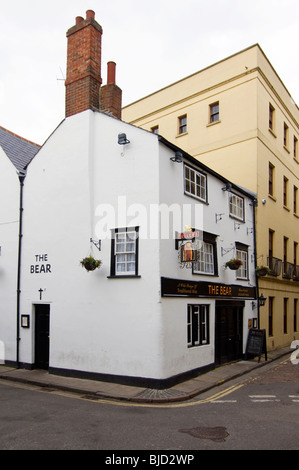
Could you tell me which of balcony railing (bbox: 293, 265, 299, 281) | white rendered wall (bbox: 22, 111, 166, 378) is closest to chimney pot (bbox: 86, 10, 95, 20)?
white rendered wall (bbox: 22, 111, 166, 378)

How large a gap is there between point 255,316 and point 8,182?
1176 centimetres

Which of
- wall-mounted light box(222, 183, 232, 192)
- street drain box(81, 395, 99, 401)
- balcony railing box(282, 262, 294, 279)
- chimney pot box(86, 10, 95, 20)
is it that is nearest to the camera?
street drain box(81, 395, 99, 401)

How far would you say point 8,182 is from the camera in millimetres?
14633

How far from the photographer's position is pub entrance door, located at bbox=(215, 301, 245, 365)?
14.2m

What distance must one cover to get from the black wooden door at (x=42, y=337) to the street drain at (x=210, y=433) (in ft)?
23.4

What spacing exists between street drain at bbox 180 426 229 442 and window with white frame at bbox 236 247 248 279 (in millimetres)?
9473

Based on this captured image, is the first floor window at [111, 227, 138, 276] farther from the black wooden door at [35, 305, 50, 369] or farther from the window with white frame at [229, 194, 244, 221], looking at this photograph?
the window with white frame at [229, 194, 244, 221]

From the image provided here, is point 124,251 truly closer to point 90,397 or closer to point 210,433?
point 90,397

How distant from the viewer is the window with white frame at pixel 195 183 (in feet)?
42.0

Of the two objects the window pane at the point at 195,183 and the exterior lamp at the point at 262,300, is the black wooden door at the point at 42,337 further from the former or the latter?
the exterior lamp at the point at 262,300

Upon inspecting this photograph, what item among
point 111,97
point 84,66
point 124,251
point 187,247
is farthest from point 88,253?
point 84,66

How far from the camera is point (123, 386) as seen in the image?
10617mm
